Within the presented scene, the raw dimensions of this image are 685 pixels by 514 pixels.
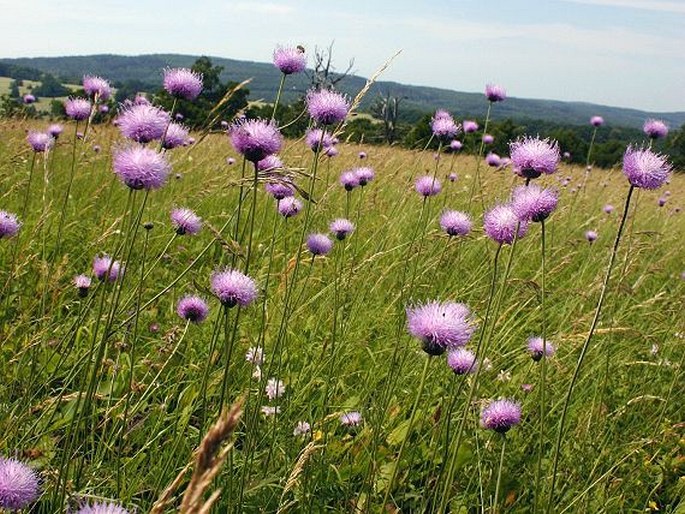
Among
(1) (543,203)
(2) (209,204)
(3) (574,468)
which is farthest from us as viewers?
(2) (209,204)

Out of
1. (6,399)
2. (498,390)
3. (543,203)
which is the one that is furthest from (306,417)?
(543,203)

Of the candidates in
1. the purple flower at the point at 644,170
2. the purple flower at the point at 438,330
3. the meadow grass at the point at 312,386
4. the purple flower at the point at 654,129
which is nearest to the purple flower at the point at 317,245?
the meadow grass at the point at 312,386

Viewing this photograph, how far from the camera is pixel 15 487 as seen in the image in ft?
3.11

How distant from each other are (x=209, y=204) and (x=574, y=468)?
3.04 metres

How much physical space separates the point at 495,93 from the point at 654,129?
0.89m

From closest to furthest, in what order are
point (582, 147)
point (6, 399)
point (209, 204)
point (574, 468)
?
point (6, 399) < point (574, 468) < point (209, 204) < point (582, 147)

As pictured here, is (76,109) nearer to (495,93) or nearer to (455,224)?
(455,224)

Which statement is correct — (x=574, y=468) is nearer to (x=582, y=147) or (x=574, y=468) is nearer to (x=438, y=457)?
(x=438, y=457)

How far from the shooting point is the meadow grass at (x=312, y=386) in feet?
5.20

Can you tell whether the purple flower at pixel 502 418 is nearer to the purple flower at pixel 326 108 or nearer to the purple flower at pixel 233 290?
the purple flower at pixel 233 290

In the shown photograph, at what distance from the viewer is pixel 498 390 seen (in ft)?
7.95

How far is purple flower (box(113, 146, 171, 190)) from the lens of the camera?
1249 millimetres

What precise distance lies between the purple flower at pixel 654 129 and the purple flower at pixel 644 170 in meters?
1.30

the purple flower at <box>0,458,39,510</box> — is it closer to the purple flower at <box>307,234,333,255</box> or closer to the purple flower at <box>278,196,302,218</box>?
the purple flower at <box>307,234,333,255</box>
